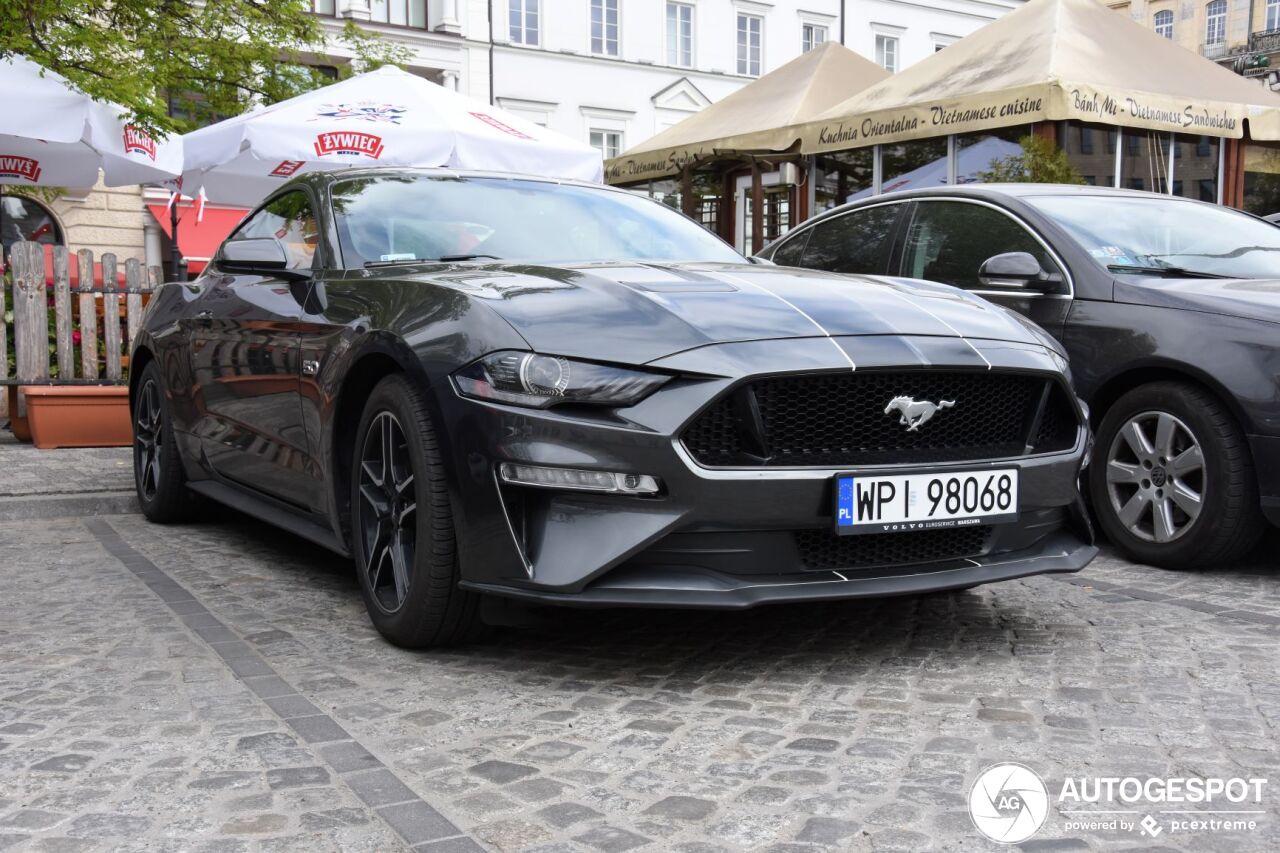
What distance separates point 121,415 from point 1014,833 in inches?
309

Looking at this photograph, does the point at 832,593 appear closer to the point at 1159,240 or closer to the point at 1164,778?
the point at 1164,778

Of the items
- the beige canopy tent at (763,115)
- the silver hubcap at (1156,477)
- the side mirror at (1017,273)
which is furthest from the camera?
the beige canopy tent at (763,115)

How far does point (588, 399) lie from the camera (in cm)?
336

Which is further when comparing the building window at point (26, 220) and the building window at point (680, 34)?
the building window at point (680, 34)

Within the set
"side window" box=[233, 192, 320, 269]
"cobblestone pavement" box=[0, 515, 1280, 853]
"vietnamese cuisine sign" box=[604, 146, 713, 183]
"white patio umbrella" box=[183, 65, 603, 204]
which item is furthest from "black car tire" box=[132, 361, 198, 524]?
"vietnamese cuisine sign" box=[604, 146, 713, 183]

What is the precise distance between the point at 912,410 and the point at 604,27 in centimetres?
3382

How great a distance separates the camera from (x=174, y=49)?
13.2 meters

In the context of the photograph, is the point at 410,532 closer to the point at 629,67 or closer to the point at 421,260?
the point at 421,260

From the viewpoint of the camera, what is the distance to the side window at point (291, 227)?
191 inches

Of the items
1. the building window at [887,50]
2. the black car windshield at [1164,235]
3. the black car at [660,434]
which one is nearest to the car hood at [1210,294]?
the black car windshield at [1164,235]

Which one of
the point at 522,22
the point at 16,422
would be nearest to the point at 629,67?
the point at 522,22

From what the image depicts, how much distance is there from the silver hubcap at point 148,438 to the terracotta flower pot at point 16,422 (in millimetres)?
3074

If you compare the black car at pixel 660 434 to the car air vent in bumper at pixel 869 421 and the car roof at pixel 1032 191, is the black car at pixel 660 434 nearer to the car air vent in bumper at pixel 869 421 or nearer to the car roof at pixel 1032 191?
the car air vent in bumper at pixel 869 421

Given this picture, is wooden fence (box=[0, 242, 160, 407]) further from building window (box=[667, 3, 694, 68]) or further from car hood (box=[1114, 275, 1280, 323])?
building window (box=[667, 3, 694, 68])
